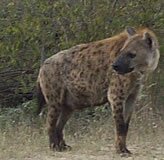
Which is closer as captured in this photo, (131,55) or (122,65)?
(122,65)

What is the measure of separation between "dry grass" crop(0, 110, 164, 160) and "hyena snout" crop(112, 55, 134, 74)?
97cm

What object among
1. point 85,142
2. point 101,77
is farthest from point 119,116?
point 85,142

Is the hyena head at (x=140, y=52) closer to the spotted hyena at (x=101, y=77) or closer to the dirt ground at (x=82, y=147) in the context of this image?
the spotted hyena at (x=101, y=77)

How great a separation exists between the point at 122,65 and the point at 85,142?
4.49 feet

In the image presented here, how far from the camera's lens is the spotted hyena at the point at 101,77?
342 inches

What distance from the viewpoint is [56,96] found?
369 inches

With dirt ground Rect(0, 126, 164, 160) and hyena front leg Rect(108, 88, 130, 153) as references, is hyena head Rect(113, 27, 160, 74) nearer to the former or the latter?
hyena front leg Rect(108, 88, 130, 153)

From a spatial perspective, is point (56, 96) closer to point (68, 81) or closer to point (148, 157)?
A: point (68, 81)

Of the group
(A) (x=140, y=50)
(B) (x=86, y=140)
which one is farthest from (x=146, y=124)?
(A) (x=140, y=50)

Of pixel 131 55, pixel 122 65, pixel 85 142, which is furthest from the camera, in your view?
pixel 85 142

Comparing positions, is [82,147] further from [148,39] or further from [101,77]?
[148,39]

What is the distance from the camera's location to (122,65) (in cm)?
854

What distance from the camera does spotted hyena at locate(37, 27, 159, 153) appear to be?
869 cm

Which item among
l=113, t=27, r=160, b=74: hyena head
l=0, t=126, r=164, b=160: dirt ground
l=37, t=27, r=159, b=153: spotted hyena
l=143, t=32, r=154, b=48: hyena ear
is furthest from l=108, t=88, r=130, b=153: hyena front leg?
l=143, t=32, r=154, b=48: hyena ear
